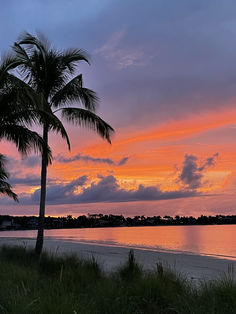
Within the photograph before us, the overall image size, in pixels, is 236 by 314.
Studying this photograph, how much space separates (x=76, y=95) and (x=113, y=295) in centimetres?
1007

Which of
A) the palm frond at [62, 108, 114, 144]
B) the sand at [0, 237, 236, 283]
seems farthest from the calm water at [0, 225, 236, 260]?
the palm frond at [62, 108, 114, 144]

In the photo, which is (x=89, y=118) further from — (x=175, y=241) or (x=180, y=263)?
(x=175, y=241)

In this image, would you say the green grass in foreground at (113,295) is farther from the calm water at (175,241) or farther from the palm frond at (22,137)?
the calm water at (175,241)

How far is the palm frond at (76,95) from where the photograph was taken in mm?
14195

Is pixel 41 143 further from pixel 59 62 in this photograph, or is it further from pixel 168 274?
pixel 168 274

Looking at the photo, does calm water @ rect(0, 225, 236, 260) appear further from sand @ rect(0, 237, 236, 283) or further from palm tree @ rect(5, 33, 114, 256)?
palm tree @ rect(5, 33, 114, 256)

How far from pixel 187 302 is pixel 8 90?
9.42 m

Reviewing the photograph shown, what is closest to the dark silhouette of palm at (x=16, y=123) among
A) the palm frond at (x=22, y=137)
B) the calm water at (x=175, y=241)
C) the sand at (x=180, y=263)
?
the palm frond at (x=22, y=137)

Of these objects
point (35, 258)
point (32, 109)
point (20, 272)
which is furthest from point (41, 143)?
point (20, 272)

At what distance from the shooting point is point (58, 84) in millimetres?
14570

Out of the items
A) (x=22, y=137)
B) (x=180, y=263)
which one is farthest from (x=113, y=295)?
(x=180, y=263)

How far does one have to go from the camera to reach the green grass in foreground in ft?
16.5

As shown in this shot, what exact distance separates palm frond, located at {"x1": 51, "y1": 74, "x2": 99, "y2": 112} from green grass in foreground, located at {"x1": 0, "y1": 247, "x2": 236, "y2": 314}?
7860mm

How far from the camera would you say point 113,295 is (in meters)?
6.11
